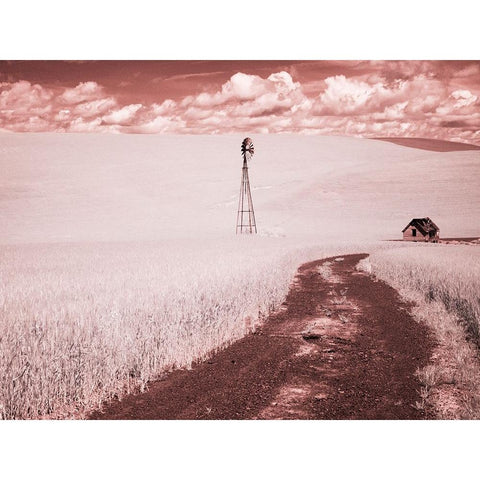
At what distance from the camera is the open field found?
184 inches

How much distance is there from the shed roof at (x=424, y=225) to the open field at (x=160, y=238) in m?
1.01

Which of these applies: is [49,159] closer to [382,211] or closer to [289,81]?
[289,81]

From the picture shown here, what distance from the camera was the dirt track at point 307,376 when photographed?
410cm

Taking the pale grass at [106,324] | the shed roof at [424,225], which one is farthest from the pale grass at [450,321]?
the shed roof at [424,225]

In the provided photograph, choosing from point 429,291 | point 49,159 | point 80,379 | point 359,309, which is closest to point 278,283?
point 359,309

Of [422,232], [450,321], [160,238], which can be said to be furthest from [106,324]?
[422,232]

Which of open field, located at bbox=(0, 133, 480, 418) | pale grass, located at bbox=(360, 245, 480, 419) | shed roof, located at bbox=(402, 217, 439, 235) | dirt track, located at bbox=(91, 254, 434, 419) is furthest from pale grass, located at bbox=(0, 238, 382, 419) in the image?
shed roof, located at bbox=(402, 217, 439, 235)

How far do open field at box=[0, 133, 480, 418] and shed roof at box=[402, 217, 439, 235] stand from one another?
101cm

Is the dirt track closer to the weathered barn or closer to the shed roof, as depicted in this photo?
the weathered barn

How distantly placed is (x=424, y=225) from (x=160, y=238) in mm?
13385

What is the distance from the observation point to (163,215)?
1278 inches

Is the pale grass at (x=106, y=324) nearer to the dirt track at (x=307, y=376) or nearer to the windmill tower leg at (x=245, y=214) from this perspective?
the dirt track at (x=307, y=376)

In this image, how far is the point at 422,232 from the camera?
21672 mm
